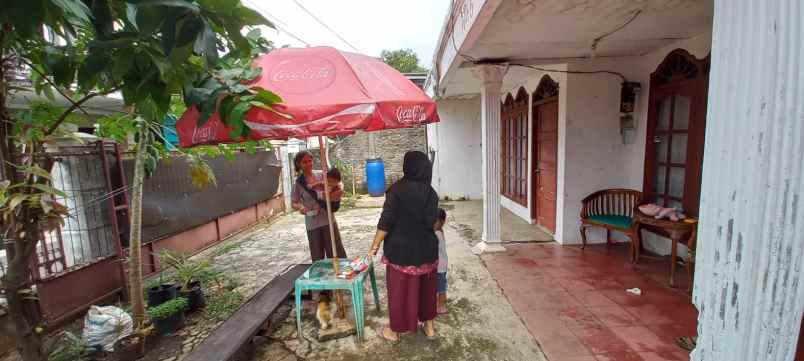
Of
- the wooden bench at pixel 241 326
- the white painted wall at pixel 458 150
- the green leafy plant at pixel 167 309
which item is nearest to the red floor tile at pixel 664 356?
the wooden bench at pixel 241 326

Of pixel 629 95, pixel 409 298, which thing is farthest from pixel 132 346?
pixel 629 95

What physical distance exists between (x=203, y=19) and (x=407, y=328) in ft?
7.59

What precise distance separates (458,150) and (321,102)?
6.42 meters

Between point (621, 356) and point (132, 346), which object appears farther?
point (132, 346)

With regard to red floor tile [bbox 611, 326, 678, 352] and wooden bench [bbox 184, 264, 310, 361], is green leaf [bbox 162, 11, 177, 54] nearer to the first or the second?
wooden bench [bbox 184, 264, 310, 361]

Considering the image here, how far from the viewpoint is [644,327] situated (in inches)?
100

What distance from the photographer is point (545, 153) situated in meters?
5.05

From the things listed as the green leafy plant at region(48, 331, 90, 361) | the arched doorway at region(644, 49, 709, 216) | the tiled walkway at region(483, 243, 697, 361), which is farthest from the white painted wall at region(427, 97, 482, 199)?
the green leafy plant at region(48, 331, 90, 361)

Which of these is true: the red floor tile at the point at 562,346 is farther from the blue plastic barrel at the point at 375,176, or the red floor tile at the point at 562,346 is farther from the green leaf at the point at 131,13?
the blue plastic barrel at the point at 375,176

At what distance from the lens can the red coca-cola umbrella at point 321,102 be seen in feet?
5.66

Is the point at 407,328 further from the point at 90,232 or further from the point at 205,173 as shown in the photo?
the point at 90,232

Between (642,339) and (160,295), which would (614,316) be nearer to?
(642,339)

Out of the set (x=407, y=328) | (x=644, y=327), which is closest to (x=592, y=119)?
(x=644, y=327)

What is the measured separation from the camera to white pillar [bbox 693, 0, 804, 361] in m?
0.70
